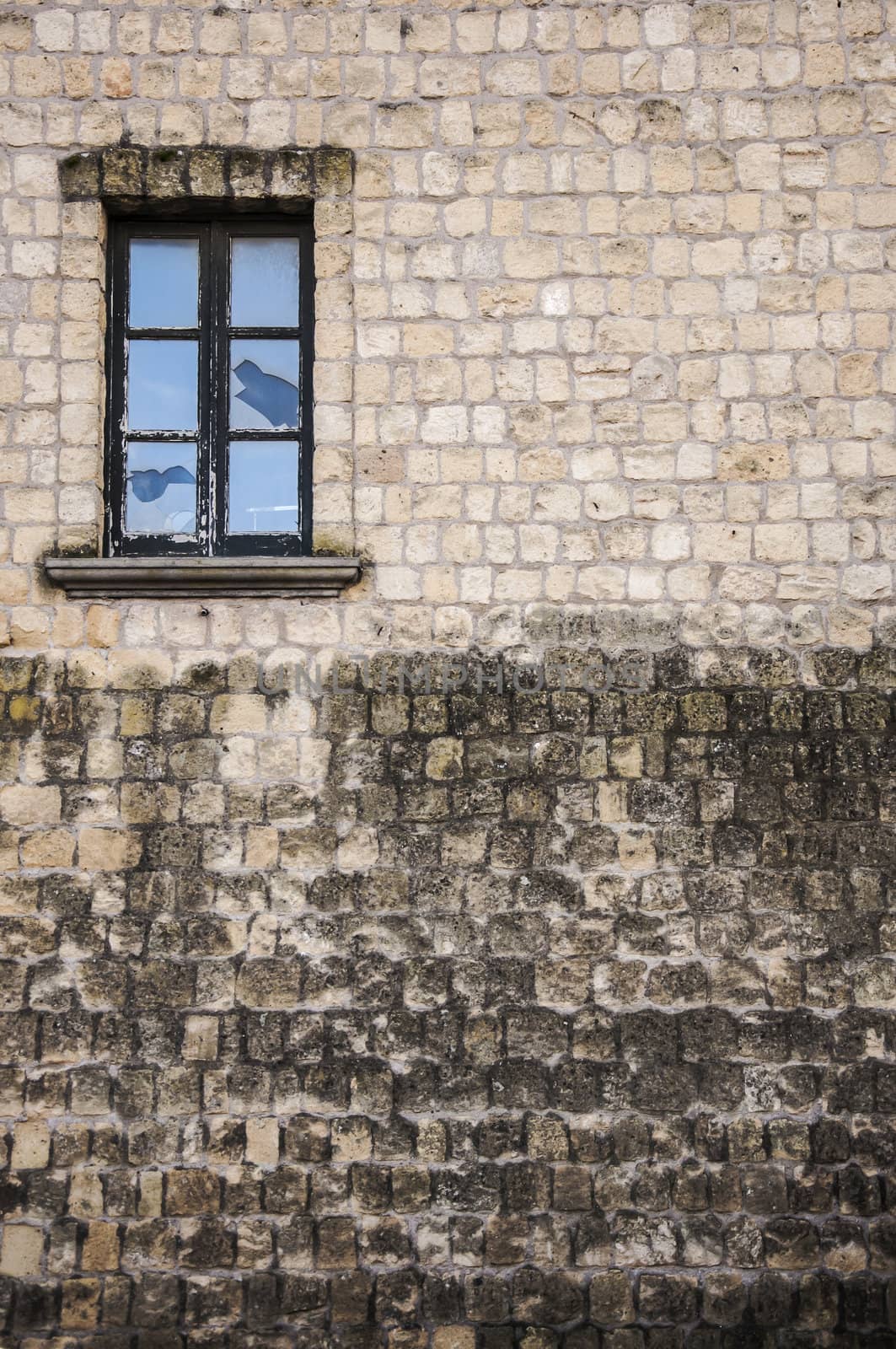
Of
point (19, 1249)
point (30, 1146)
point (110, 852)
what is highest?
point (110, 852)

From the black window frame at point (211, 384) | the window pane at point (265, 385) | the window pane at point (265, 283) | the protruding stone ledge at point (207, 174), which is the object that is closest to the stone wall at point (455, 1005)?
the black window frame at point (211, 384)

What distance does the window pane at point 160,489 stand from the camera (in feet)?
14.6

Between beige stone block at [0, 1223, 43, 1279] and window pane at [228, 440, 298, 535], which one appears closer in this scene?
beige stone block at [0, 1223, 43, 1279]

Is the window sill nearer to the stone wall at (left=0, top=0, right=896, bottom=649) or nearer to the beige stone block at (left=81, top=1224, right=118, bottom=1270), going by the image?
the stone wall at (left=0, top=0, right=896, bottom=649)

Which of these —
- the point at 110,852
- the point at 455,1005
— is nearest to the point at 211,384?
the point at 110,852

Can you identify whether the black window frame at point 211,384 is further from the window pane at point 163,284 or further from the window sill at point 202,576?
the window sill at point 202,576

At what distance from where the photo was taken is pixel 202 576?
165 inches

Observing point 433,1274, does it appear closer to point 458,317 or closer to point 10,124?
point 458,317

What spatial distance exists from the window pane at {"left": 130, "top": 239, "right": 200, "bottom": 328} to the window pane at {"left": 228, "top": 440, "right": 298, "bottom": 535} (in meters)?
A: 0.60

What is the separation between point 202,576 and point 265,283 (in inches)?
51.4

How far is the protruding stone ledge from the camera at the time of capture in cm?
432

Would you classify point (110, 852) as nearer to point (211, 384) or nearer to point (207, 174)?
point (211, 384)

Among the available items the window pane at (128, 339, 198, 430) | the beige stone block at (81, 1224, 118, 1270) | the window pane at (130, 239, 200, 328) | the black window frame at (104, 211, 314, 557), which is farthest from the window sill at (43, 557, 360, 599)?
the beige stone block at (81, 1224, 118, 1270)

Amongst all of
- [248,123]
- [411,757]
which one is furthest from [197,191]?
[411,757]
